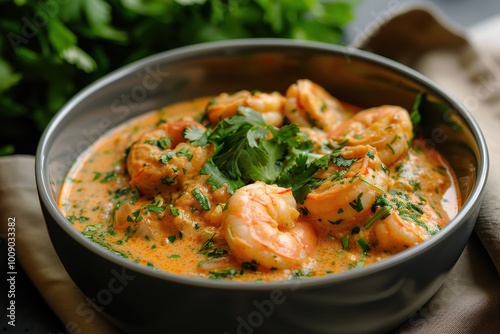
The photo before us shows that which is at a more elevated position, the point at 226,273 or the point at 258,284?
the point at 258,284

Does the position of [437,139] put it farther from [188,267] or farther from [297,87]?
[188,267]

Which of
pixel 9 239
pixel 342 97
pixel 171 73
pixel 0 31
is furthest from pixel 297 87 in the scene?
pixel 0 31

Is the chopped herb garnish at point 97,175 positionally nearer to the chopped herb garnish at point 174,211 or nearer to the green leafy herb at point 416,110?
the chopped herb garnish at point 174,211

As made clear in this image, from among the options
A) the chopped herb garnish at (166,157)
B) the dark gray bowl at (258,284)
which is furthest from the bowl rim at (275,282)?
the chopped herb garnish at (166,157)

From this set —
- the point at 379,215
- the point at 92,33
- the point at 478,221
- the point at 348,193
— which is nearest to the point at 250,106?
the point at 348,193

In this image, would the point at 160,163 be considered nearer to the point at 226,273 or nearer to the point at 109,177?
the point at 109,177

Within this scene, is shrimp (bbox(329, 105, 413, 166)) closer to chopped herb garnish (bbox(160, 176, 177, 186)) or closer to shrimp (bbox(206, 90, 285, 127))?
shrimp (bbox(206, 90, 285, 127))

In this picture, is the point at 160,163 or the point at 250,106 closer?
the point at 160,163

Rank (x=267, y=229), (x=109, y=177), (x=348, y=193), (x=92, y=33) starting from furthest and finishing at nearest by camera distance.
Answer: (x=92, y=33), (x=109, y=177), (x=348, y=193), (x=267, y=229)
